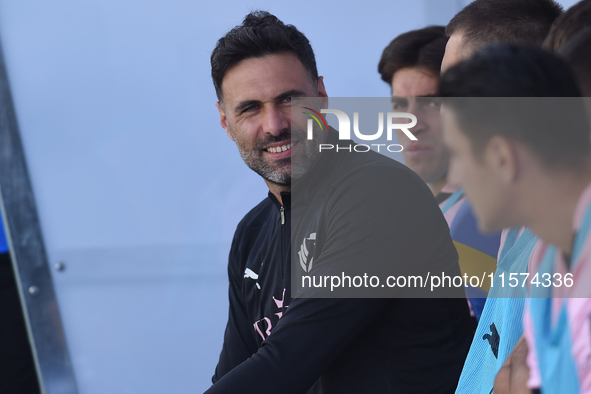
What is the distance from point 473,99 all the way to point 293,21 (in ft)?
5.38

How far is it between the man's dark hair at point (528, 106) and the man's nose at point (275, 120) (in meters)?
0.74

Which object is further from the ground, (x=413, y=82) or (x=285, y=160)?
(x=413, y=82)

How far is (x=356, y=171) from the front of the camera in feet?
3.25

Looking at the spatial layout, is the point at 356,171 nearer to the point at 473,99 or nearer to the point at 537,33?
the point at 537,33

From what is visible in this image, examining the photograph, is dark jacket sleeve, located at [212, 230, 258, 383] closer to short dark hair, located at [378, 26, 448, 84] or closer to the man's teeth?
the man's teeth

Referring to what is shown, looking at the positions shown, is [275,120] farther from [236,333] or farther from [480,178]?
[480,178]

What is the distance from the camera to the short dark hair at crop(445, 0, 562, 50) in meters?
0.88

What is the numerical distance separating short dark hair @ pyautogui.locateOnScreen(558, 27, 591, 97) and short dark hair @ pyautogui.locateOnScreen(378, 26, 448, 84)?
927 mm

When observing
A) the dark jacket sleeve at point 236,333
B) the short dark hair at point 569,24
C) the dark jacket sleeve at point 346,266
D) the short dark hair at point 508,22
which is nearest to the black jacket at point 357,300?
the dark jacket sleeve at point 346,266

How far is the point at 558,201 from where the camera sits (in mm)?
395

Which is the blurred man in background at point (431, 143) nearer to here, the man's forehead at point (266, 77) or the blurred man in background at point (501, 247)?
the blurred man in background at point (501, 247)

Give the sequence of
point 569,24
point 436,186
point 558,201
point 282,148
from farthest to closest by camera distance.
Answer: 1. point 282,148
2. point 436,186
3. point 569,24
4. point 558,201

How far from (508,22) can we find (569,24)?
0.39 meters

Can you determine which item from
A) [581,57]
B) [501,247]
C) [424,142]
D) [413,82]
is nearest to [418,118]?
[424,142]
